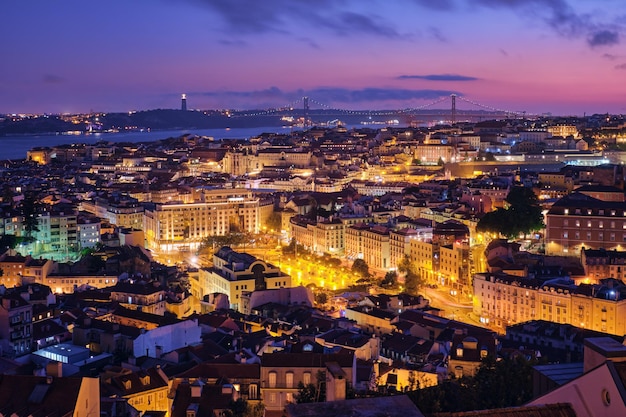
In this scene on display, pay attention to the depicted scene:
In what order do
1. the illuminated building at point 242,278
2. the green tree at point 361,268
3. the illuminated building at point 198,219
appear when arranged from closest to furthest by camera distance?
the illuminated building at point 242,278 < the green tree at point 361,268 < the illuminated building at point 198,219

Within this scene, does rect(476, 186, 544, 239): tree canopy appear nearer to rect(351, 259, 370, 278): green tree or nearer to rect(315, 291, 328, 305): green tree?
rect(351, 259, 370, 278): green tree

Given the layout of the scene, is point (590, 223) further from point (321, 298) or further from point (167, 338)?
point (167, 338)

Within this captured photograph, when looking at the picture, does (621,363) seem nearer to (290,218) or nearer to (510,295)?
(510,295)

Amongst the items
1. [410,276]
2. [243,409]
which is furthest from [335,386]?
[410,276]

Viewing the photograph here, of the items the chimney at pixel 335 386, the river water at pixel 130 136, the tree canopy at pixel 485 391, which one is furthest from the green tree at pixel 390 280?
the river water at pixel 130 136

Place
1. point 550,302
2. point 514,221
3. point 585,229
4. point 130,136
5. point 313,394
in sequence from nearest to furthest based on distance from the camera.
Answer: point 313,394 → point 550,302 → point 585,229 → point 514,221 → point 130,136

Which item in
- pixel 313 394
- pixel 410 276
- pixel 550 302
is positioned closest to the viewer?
pixel 313 394

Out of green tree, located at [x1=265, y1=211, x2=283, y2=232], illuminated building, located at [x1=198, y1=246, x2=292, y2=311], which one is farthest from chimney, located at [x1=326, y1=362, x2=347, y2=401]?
green tree, located at [x1=265, y1=211, x2=283, y2=232]

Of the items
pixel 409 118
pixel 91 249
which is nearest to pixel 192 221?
pixel 91 249

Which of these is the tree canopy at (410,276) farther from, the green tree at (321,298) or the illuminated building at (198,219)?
the illuminated building at (198,219)
